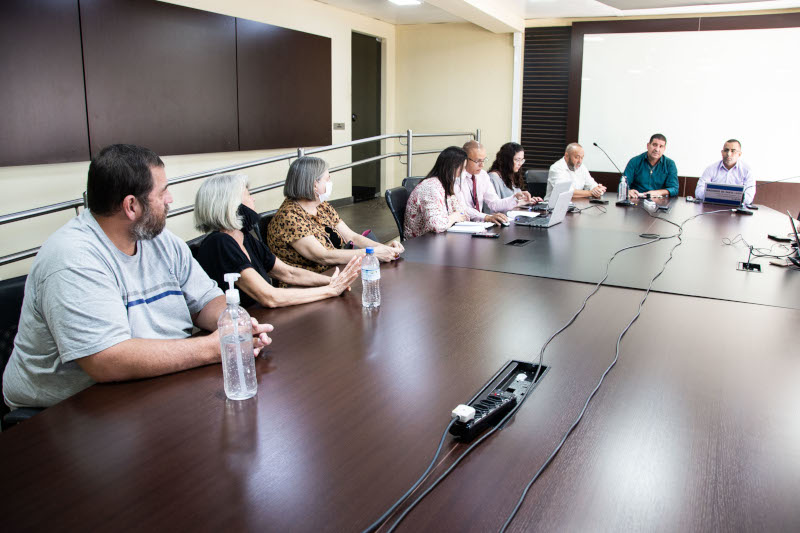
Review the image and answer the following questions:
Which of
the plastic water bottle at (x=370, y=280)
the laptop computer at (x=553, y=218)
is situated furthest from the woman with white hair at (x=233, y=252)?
the laptop computer at (x=553, y=218)

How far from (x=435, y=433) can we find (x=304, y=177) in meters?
1.72

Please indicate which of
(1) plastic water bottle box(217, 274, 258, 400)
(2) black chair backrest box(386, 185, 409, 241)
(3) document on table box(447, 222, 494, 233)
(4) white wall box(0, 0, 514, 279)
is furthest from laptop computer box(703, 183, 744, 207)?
(1) plastic water bottle box(217, 274, 258, 400)

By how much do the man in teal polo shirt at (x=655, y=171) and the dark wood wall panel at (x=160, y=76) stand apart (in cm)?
362

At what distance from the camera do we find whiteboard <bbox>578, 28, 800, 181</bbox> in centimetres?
640

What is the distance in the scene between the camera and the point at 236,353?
1.33m

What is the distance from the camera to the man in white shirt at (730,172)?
16.5 ft

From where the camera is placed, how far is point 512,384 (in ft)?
4.51

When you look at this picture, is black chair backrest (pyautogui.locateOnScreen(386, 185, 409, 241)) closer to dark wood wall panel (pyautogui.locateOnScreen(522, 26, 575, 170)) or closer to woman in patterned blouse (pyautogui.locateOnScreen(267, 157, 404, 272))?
woman in patterned blouse (pyautogui.locateOnScreen(267, 157, 404, 272))

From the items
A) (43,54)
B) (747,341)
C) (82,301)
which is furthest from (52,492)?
(43,54)

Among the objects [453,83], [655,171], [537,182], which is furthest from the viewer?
[453,83]

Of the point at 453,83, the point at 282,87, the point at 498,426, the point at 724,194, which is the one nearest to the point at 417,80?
the point at 453,83

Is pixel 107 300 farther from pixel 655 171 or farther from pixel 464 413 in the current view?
pixel 655 171

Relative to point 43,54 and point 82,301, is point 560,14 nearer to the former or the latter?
point 43,54

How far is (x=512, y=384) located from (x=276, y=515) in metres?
0.65
